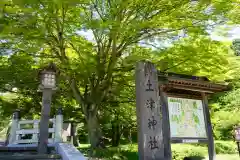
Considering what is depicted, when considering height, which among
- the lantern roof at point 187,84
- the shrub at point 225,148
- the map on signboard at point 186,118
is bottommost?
the shrub at point 225,148

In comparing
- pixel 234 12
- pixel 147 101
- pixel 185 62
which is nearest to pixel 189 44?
pixel 185 62

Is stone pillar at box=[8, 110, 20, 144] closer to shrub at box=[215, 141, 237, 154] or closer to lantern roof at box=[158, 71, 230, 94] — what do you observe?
lantern roof at box=[158, 71, 230, 94]

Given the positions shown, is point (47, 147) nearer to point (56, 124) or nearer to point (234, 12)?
point (56, 124)

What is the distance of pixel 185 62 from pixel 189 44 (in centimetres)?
76

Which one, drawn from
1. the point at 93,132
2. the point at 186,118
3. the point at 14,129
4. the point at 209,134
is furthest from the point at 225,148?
the point at 14,129

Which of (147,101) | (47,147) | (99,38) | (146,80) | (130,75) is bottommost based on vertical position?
(47,147)

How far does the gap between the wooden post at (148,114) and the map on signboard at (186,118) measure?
66 cm

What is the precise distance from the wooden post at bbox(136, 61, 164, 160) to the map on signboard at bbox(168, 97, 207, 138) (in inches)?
25.8

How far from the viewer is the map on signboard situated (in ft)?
20.6

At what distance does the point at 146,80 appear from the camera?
583 centimetres

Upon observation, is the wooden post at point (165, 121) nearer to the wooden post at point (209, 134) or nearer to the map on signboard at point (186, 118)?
the map on signboard at point (186, 118)

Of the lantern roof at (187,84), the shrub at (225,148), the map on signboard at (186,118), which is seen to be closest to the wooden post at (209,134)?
the map on signboard at (186,118)

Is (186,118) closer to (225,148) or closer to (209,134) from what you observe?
(209,134)

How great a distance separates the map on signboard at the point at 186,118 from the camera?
247 inches
